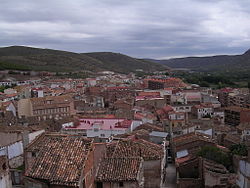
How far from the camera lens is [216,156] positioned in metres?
25.5

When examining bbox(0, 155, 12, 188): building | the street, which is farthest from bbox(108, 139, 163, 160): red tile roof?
the street

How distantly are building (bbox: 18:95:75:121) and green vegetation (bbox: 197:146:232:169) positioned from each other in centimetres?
2902

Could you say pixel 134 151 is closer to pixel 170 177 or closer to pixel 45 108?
pixel 170 177

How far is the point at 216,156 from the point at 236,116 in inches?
1302

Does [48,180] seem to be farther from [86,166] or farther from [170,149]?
[170,149]

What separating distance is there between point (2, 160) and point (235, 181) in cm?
1499

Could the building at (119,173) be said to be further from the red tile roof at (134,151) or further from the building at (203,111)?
the building at (203,111)

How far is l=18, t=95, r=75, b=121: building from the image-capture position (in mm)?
48438

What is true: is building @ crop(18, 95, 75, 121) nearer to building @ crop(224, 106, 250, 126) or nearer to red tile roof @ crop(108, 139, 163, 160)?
building @ crop(224, 106, 250, 126)

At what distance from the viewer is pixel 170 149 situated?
106 ft

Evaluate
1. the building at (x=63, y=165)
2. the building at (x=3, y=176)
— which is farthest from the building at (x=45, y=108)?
the building at (x=63, y=165)

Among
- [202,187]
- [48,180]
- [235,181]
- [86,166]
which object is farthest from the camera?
[202,187]

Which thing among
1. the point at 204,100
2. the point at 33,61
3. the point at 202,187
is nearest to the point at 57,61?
the point at 33,61

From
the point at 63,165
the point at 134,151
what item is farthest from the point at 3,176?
the point at 134,151
